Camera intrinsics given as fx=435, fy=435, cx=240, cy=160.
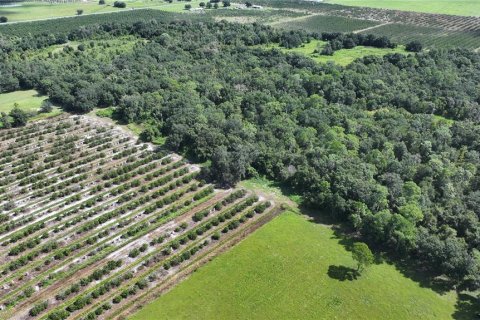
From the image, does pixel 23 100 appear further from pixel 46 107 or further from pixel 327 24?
pixel 327 24

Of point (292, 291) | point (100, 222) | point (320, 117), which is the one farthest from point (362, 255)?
point (320, 117)

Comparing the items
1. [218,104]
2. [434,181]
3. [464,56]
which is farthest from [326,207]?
[464,56]

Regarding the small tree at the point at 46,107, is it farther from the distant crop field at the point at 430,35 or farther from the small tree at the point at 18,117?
the distant crop field at the point at 430,35

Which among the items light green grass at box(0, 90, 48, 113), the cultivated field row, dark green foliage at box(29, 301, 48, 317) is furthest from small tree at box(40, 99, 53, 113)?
dark green foliage at box(29, 301, 48, 317)

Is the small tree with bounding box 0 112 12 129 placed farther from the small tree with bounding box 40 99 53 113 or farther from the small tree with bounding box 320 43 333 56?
the small tree with bounding box 320 43 333 56

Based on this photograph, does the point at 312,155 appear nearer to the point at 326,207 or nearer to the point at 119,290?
the point at 326,207

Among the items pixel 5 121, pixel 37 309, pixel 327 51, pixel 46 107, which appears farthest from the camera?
pixel 327 51
